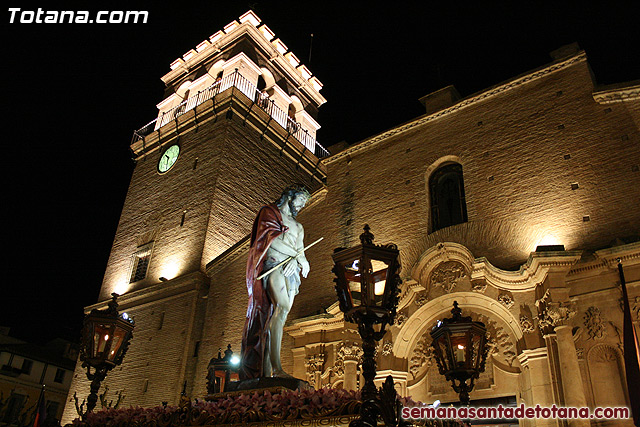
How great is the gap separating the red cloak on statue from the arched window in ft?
22.8

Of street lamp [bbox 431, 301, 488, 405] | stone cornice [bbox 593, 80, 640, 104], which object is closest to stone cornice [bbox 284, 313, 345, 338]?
street lamp [bbox 431, 301, 488, 405]

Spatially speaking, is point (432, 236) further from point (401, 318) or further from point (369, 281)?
point (369, 281)

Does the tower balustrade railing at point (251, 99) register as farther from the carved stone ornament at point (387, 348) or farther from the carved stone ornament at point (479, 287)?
the carved stone ornament at point (479, 287)

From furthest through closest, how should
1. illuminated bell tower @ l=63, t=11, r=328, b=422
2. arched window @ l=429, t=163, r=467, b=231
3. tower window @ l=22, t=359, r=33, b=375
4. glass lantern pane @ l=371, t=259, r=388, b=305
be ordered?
tower window @ l=22, t=359, r=33, b=375 < illuminated bell tower @ l=63, t=11, r=328, b=422 < arched window @ l=429, t=163, r=467, b=231 < glass lantern pane @ l=371, t=259, r=388, b=305

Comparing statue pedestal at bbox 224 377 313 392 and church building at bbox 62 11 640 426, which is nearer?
statue pedestal at bbox 224 377 313 392

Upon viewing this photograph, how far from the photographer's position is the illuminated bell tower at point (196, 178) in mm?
17297

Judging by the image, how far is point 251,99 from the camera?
22609mm

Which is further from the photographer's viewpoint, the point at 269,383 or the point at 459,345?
the point at 459,345

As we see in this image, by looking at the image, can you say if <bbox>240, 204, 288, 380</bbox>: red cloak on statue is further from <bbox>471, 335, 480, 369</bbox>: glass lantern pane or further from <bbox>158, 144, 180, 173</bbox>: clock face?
<bbox>158, 144, 180, 173</bbox>: clock face

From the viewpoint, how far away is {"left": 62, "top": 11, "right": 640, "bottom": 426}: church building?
10086 millimetres

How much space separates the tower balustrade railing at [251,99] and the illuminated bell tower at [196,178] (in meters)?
0.06

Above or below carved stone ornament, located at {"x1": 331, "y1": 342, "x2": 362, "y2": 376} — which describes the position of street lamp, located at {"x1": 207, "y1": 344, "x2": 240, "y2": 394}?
below

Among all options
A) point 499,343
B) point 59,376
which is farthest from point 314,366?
point 59,376

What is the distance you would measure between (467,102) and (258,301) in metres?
10.1
